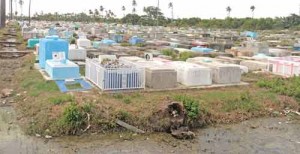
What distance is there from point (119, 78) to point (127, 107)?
2.07m

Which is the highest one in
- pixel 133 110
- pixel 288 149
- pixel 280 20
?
pixel 280 20

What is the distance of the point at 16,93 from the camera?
14.1 meters

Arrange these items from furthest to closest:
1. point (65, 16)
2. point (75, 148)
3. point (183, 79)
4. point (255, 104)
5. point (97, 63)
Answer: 1. point (65, 16)
2. point (183, 79)
3. point (97, 63)
4. point (255, 104)
5. point (75, 148)

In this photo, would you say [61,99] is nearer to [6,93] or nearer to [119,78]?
[119,78]

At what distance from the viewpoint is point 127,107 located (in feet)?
37.1

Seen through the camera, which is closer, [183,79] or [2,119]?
[2,119]

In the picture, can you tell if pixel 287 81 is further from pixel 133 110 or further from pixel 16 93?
pixel 16 93

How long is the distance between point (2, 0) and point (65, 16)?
198 feet

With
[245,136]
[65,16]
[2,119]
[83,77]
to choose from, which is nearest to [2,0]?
[83,77]

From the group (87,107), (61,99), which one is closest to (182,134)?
(87,107)

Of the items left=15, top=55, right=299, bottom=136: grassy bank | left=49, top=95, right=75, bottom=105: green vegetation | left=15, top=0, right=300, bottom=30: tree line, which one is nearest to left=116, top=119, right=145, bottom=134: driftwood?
left=15, top=55, right=299, bottom=136: grassy bank

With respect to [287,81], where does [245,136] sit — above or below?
below

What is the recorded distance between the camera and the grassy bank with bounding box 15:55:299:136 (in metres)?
10.3

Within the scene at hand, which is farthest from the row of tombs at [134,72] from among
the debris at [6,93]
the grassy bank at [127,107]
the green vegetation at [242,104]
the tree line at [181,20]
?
the tree line at [181,20]
